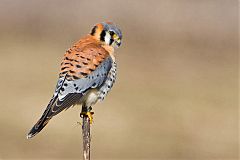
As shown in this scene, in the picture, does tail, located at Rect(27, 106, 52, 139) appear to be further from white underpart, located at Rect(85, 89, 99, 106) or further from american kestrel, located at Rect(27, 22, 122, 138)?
white underpart, located at Rect(85, 89, 99, 106)

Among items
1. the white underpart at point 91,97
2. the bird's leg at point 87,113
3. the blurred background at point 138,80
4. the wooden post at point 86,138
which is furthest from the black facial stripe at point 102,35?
the blurred background at point 138,80

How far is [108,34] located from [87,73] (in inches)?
27.2

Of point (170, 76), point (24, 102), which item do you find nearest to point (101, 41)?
point (24, 102)

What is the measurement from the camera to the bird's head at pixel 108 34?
702 cm

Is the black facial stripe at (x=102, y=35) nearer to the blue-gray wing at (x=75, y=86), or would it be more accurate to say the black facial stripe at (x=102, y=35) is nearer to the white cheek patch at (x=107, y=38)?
the white cheek patch at (x=107, y=38)

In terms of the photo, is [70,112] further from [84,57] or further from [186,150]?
[84,57]

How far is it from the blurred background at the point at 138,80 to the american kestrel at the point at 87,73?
17.2 feet

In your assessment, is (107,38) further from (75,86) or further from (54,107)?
(54,107)

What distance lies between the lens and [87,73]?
258 inches

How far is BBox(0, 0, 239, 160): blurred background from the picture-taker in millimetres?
12914

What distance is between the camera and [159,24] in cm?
2206

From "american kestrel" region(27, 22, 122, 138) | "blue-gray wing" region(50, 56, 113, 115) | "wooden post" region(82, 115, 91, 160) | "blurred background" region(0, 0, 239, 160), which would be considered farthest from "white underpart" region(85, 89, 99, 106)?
"blurred background" region(0, 0, 239, 160)

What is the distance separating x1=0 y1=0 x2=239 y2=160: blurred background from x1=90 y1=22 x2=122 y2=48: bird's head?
515 centimetres

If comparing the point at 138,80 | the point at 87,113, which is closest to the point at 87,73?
the point at 87,113
